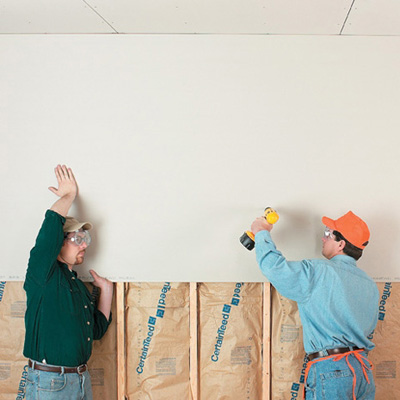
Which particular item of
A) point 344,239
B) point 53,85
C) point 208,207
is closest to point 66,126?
point 53,85

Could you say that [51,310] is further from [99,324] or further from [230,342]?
[230,342]

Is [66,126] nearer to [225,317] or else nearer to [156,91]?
[156,91]

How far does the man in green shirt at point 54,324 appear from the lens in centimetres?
254

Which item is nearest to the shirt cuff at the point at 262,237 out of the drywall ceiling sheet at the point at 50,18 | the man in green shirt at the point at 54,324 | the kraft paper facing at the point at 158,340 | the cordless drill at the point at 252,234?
the cordless drill at the point at 252,234

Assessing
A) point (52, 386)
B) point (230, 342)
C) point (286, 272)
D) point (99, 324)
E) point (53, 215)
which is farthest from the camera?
point (230, 342)

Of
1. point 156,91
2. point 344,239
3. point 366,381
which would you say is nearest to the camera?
point 366,381

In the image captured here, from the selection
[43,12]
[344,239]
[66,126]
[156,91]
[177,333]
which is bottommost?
[177,333]

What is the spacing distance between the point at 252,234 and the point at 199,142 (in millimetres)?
710

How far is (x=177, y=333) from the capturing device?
9.80ft

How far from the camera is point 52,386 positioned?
2.52 metres

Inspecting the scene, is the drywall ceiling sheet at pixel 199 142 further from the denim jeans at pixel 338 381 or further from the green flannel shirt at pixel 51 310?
the denim jeans at pixel 338 381

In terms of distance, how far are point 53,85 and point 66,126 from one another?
0.29 metres

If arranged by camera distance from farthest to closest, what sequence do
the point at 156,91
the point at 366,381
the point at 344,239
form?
the point at 156,91, the point at 344,239, the point at 366,381

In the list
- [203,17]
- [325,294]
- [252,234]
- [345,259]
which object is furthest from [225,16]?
[325,294]
